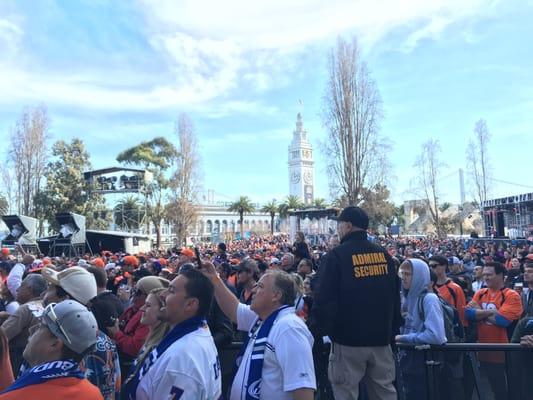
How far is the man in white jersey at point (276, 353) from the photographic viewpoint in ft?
8.28

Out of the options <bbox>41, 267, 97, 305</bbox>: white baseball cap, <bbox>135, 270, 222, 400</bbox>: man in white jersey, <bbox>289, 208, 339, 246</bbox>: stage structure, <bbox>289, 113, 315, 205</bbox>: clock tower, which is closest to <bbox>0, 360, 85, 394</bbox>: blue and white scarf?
<bbox>135, 270, 222, 400</bbox>: man in white jersey

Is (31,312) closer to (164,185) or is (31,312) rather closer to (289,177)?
(164,185)

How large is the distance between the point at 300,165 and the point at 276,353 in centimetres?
17854

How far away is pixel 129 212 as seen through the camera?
4516 cm

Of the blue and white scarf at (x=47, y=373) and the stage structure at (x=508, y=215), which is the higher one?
the stage structure at (x=508, y=215)

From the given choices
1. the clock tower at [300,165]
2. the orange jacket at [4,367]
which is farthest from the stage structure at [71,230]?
the clock tower at [300,165]

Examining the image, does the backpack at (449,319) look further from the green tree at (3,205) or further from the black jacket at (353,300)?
the green tree at (3,205)

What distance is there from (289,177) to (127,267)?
178 meters

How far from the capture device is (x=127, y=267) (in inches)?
401

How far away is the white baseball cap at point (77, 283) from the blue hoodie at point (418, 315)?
9.33 ft

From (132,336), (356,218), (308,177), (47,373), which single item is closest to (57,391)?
(47,373)

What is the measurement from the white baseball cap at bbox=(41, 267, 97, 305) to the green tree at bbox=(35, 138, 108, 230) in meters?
33.9

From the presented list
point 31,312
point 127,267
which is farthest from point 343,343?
point 127,267

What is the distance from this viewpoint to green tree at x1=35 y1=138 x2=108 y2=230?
34375 millimetres
